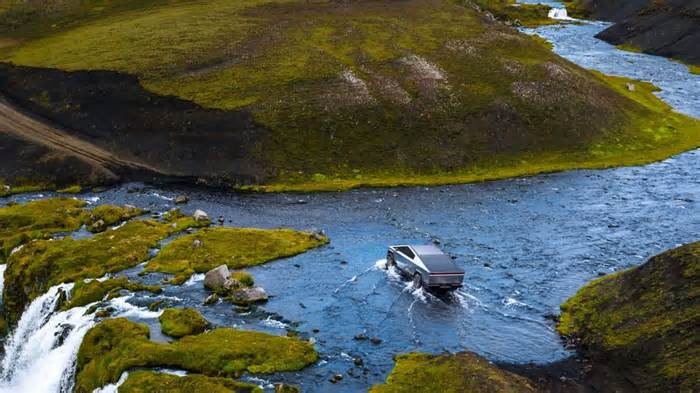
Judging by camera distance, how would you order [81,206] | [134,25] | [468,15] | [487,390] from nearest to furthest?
[487,390], [81,206], [134,25], [468,15]

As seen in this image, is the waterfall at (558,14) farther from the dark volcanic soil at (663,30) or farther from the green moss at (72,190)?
the green moss at (72,190)

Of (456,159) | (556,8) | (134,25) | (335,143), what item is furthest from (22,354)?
(556,8)

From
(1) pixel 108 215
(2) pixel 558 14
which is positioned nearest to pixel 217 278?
(1) pixel 108 215

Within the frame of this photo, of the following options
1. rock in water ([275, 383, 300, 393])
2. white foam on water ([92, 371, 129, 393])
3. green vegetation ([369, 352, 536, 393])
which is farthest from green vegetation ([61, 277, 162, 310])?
green vegetation ([369, 352, 536, 393])

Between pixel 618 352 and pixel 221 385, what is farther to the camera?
pixel 618 352

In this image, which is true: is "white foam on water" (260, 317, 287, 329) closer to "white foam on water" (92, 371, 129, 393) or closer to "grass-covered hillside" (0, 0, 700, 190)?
"white foam on water" (92, 371, 129, 393)

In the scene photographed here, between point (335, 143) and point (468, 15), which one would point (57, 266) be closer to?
point (335, 143)

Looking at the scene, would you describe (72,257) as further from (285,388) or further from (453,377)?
(453,377)

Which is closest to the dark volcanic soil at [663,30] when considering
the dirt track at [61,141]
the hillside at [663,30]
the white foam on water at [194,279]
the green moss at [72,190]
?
the hillside at [663,30]
